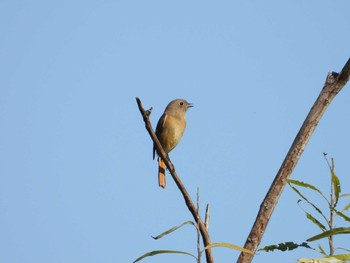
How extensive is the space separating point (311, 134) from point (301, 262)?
1030 mm

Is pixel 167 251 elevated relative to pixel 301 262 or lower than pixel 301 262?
elevated

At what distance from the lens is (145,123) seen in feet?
13.0

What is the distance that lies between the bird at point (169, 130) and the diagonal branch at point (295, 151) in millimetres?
6938

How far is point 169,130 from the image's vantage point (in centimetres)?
1027

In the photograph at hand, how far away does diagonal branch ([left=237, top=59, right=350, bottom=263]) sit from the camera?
2.95 metres

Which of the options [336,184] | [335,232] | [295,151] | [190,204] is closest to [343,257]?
[335,232]

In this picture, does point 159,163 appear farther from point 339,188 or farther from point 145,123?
point 339,188

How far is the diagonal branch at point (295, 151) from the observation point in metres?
2.95

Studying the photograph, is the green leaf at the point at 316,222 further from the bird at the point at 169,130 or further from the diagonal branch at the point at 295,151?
the bird at the point at 169,130

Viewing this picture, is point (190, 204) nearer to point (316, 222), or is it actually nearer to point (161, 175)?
point (316, 222)

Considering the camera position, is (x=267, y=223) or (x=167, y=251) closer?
(x=167, y=251)

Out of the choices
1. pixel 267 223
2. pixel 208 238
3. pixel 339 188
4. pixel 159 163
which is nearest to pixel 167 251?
pixel 208 238

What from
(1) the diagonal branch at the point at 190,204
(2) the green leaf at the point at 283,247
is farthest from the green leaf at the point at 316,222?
(1) the diagonal branch at the point at 190,204

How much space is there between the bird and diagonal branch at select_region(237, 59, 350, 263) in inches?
273
